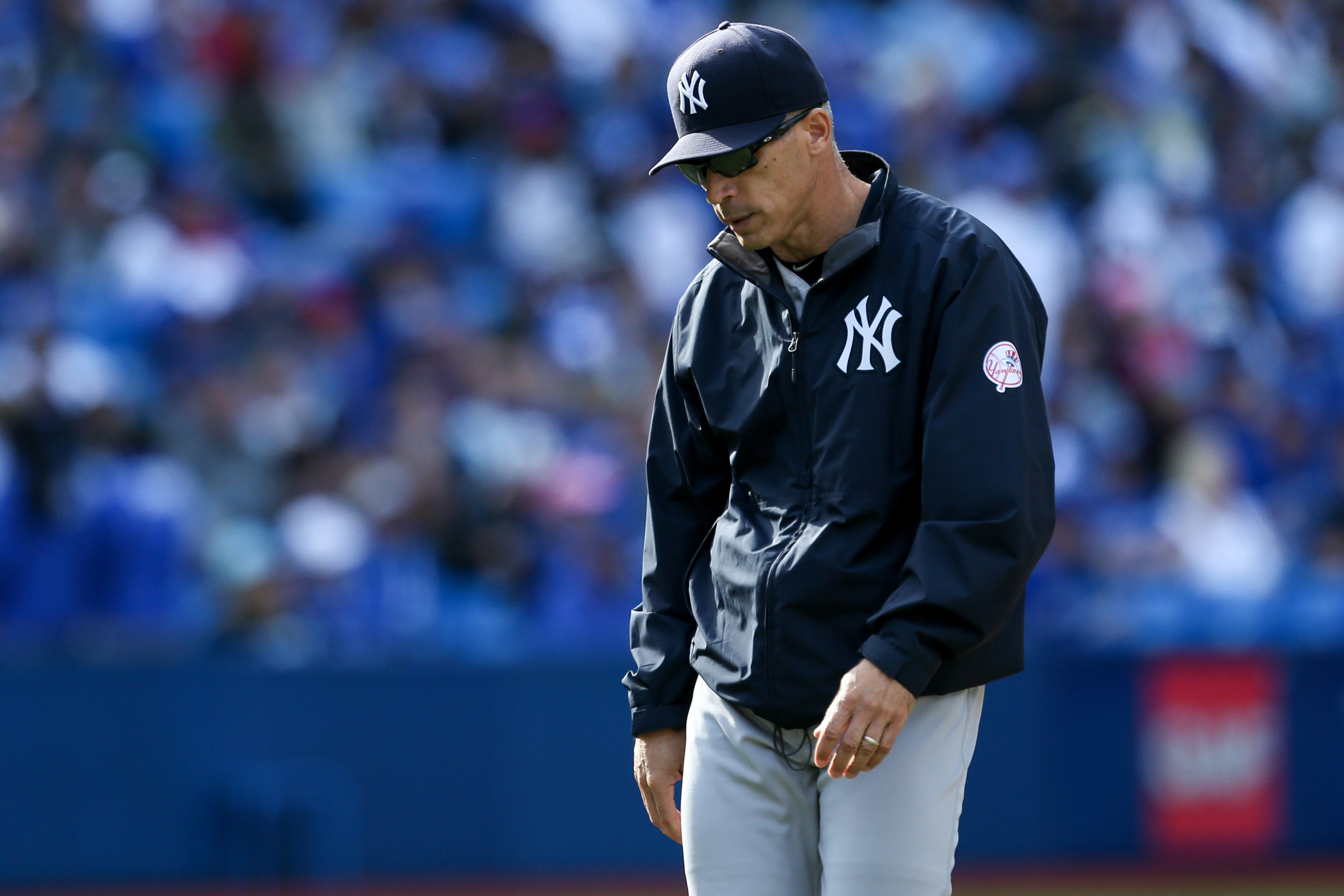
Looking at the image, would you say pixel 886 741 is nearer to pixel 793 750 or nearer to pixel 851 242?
pixel 793 750

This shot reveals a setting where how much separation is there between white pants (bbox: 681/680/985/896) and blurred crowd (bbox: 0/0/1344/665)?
539cm

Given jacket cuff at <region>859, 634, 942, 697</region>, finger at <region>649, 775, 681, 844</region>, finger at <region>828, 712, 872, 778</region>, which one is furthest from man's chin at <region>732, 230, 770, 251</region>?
finger at <region>649, 775, 681, 844</region>

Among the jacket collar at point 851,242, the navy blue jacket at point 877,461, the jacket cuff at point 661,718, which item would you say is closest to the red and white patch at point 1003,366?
the navy blue jacket at point 877,461

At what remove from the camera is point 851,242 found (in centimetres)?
290

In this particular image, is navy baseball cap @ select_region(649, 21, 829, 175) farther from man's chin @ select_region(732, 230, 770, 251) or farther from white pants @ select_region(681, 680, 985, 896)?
white pants @ select_region(681, 680, 985, 896)

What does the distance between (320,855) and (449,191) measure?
A: 13.9 feet

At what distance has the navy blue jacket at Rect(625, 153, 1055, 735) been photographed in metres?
2.70

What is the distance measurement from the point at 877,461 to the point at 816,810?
62 centimetres

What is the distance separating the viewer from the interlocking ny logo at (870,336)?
285 centimetres

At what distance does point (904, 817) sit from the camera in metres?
2.82

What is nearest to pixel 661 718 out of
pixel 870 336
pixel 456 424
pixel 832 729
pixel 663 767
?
pixel 663 767

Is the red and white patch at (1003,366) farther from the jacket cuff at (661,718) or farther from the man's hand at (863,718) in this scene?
the jacket cuff at (661,718)

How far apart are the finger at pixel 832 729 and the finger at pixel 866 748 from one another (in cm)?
3

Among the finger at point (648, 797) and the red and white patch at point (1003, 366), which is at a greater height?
the red and white patch at point (1003, 366)
